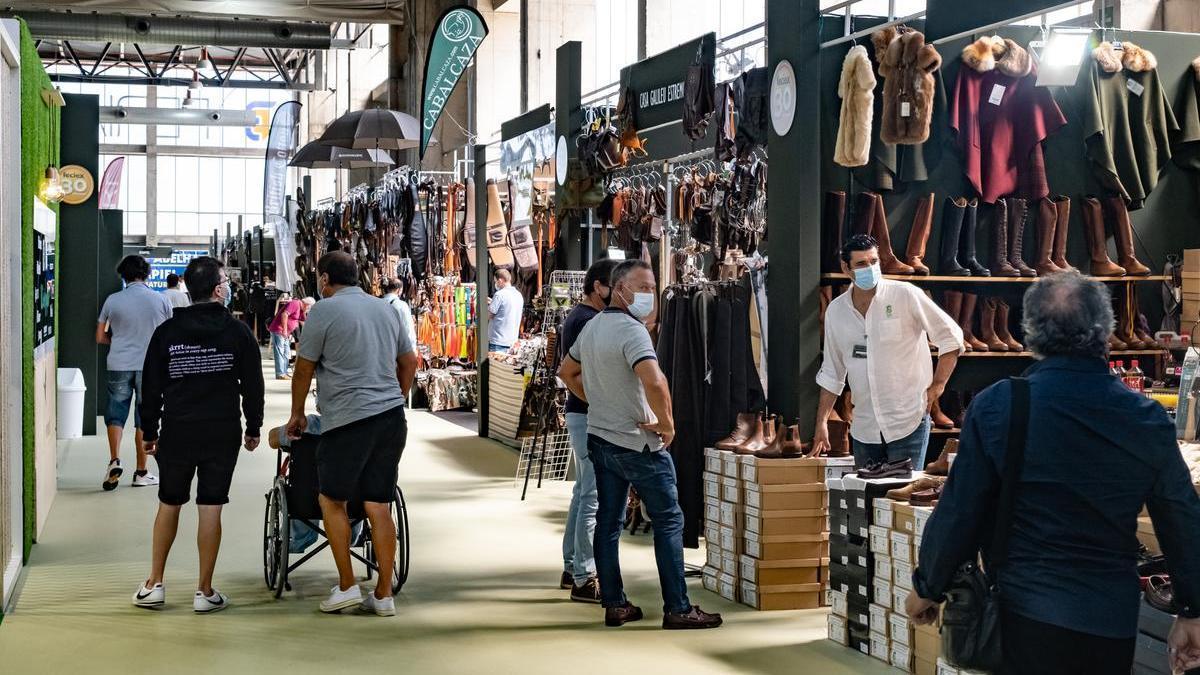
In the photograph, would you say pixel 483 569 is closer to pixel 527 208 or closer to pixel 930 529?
pixel 930 529

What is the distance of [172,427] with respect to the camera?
5.63m

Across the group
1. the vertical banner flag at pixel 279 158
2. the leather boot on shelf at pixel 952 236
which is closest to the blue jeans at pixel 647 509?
the leather boot on shelf at pixel 952 236

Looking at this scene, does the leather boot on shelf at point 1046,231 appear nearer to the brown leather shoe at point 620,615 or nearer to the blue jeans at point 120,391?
the brown leather shoe at point 620,615

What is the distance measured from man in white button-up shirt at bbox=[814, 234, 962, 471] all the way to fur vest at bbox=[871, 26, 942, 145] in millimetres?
1058

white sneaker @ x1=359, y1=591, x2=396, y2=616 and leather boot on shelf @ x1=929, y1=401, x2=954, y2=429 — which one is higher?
leather boot on shelf @ x1=929, y1=401, x2=954, y2=429

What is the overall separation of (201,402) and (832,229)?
3263 mm

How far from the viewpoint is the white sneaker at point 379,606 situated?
5.78 m

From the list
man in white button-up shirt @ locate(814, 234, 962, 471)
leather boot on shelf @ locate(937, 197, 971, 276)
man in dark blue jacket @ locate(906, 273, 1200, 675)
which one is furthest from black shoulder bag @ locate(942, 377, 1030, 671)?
leather boot on shelf @ locate(937, 197, 971, 276)

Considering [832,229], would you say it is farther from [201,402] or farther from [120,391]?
[120,391]

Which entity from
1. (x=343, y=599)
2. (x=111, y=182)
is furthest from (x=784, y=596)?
(x=111, y=182)

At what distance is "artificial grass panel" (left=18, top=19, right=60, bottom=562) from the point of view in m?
6.40

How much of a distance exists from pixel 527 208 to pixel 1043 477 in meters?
9.65

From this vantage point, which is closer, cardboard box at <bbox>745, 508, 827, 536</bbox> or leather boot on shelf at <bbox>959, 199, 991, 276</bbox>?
cardboard box at <bbox>745, 508, 827, 536</bbox>

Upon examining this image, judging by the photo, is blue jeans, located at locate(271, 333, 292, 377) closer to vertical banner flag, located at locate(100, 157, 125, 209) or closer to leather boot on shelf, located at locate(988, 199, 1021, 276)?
vertical banner flag, located at locate(100, 157, 125, 209)
